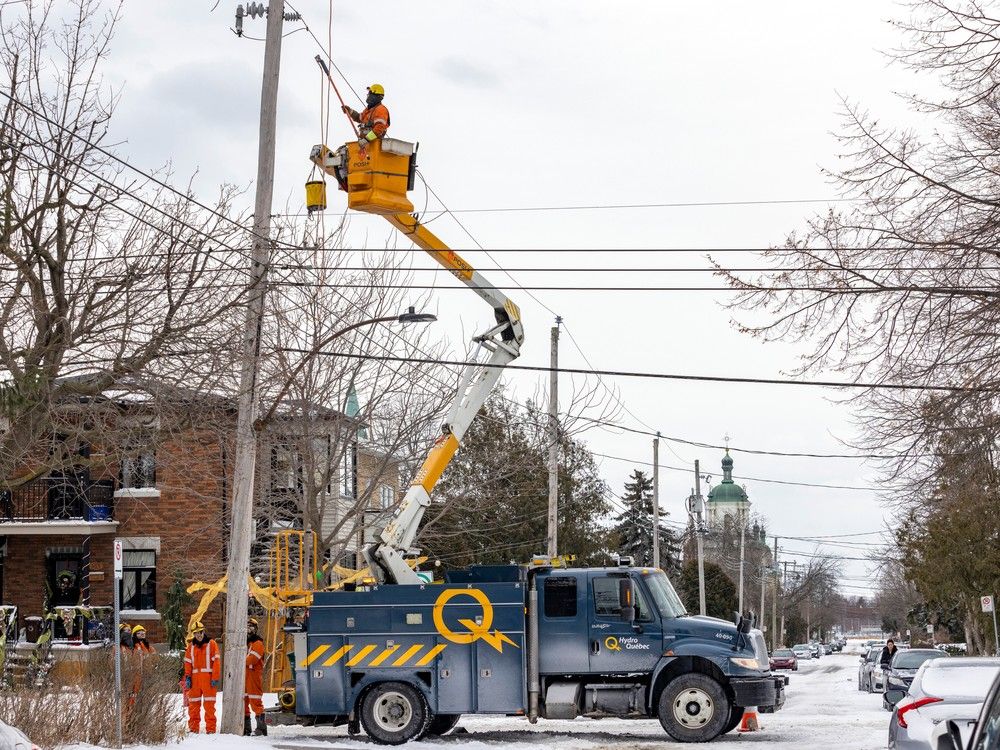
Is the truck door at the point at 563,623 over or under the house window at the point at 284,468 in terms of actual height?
under

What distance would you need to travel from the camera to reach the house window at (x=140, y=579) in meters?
34.3

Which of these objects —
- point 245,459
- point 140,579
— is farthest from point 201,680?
point 140,579

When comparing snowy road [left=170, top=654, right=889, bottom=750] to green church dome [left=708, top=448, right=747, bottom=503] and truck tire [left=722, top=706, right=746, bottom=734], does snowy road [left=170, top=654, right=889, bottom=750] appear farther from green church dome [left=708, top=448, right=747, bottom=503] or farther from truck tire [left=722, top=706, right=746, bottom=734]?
green church dome [left=708, top=448, right=747, bottom=503]

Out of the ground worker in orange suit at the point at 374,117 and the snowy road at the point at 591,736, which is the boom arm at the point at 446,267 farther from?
the snowy road at the point at 591,736

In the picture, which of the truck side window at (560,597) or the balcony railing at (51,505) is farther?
the balcony railing at (51,505)

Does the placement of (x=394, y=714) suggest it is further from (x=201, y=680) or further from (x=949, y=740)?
(x=949, y=740)

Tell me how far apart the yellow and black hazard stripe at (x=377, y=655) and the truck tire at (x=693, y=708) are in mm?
3164

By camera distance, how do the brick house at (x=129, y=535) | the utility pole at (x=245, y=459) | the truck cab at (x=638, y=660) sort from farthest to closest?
the brick house at (x=129, y=535)
the truck cab at (x=638, y=660)
the utility pole at (x=245, y=459)

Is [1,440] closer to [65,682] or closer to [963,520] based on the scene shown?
[65,682]

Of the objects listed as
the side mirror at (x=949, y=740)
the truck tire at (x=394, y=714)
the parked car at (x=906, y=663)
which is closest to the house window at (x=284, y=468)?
the truck tire at (x=394, y=714)

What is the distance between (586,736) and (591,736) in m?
0.08

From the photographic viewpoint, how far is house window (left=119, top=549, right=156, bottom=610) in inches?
1352

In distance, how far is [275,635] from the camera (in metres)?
23.6

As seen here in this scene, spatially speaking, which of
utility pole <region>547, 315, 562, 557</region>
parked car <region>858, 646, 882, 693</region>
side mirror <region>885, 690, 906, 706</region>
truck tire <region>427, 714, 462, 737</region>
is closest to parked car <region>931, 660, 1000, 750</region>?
truck tire <region>427, 714, 462, 737</region>
